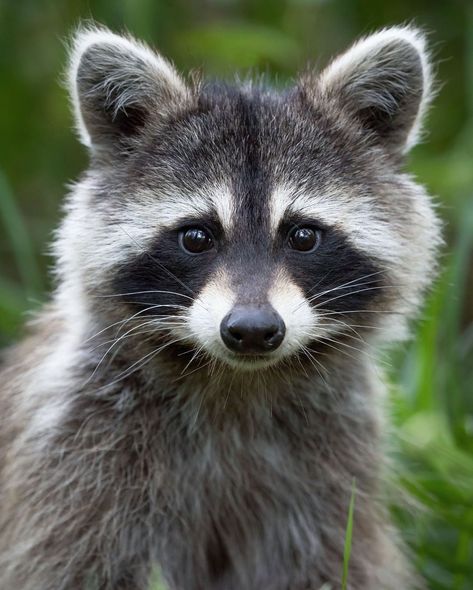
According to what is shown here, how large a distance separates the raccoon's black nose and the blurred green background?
1.48 metres

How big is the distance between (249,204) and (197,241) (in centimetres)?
23

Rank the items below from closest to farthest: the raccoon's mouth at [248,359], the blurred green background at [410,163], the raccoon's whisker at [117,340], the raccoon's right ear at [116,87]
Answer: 1. the raccoon's mouth at [248,359]
2. the raccoon's whisker at [117,340]
3. the raccoon's right ear at [116,87]
4. the blurred green background at [410,163]

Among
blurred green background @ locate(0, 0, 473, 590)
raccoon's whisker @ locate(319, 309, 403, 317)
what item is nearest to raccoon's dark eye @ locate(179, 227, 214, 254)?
raccoon's whisker @ locate(319, 309, 403, 317)

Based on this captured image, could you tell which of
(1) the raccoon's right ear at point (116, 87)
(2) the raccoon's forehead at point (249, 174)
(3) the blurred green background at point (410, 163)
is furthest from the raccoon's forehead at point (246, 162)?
(3) the blurred green background at point (410, 163)

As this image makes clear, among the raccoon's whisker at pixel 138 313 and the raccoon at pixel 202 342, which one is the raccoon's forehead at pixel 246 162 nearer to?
the raccoon at pixel 202 342

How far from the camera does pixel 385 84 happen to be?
451 centimetres

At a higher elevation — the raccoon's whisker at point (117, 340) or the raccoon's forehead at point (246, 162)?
the raccoon's forehead at point (246, 162)

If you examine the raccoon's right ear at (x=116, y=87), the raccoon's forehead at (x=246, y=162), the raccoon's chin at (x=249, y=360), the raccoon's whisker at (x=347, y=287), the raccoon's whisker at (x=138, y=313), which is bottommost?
the raccoon's chin at (x=249, y=360)

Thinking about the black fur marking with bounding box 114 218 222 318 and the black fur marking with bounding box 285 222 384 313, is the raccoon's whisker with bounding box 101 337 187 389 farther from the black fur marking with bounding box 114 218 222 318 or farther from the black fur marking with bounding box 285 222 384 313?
the black fur marking with bounding box 285 222 384 313

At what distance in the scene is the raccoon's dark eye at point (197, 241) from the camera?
13.7 feet

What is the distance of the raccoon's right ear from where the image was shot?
4391 millimetres

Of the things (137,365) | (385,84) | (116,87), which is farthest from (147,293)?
(385,84)

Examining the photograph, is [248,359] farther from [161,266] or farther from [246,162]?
[246,162]

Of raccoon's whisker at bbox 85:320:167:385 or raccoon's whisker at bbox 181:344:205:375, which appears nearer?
raccoon's whisker at bbox 181:344:205:375
